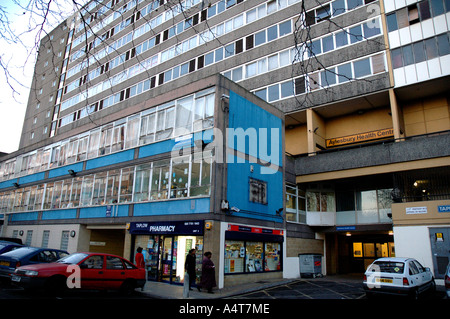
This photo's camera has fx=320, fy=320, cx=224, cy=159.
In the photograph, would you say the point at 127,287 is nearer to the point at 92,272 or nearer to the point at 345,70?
the point at 92,272

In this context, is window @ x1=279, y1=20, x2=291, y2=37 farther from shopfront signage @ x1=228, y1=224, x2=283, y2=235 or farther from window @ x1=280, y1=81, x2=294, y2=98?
shopfront signage @ x1=228, y1=224, x2=283, y2=235

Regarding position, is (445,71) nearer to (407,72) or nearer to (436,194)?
(407,72)

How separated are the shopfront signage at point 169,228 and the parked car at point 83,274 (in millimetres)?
3307

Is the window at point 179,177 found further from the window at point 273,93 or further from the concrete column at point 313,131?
the window at point 273,93

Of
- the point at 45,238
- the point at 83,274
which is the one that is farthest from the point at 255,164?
the point at 45,238

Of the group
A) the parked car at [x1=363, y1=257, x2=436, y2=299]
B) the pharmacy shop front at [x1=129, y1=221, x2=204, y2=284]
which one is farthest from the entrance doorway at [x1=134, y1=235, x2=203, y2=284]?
the parked car at [x1=363, y1=257, x2=436, y2=299]

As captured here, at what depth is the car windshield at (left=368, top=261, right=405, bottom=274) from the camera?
1121cm

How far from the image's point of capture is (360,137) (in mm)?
23109

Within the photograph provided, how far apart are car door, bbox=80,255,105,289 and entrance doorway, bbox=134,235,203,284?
15.9 feet

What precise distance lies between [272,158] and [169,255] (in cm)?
817

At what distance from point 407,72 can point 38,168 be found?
29.6m

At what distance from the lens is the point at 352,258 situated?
24.9 metres
